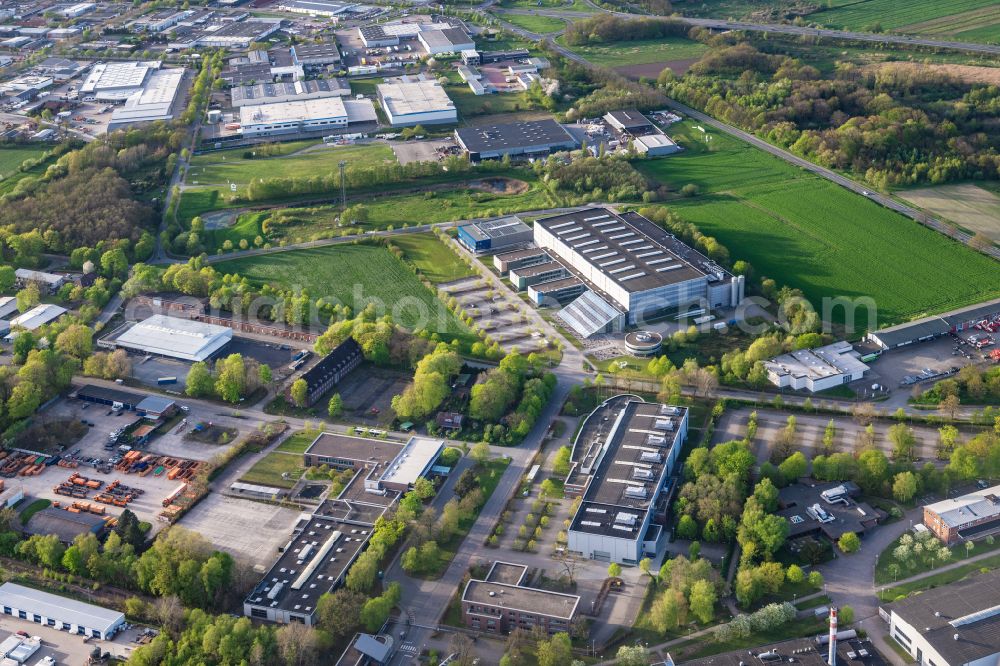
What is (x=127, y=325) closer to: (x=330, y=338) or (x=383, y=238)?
(x=330, y=338)

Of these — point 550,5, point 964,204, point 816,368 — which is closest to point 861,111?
point 964,204

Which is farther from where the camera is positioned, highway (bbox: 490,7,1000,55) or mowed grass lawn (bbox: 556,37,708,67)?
mowed grass lawn (bbox: 556,37,708,67)

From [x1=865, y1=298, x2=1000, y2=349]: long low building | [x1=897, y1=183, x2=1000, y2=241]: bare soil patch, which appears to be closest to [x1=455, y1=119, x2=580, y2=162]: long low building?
[x1=897, y1=183, x2=1000, y2=241]: bare soil patch

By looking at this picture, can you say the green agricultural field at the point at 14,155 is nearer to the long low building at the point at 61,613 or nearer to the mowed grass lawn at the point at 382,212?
the mowed grass lawn at the point at 382,212

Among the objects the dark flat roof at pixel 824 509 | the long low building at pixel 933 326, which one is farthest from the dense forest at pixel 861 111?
the dark flat roof at pixel 824 509

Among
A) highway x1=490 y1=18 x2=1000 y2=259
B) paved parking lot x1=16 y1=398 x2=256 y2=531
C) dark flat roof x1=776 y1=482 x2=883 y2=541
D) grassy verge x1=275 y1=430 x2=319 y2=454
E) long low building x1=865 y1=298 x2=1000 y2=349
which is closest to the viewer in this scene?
dark flat roof x1=776 y1=482 x2=883 y2=541

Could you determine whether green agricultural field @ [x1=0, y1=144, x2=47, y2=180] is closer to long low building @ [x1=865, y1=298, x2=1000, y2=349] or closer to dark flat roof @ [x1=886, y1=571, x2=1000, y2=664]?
long low building @ [x1=865, y1=298, x2=1000, y2=349]
